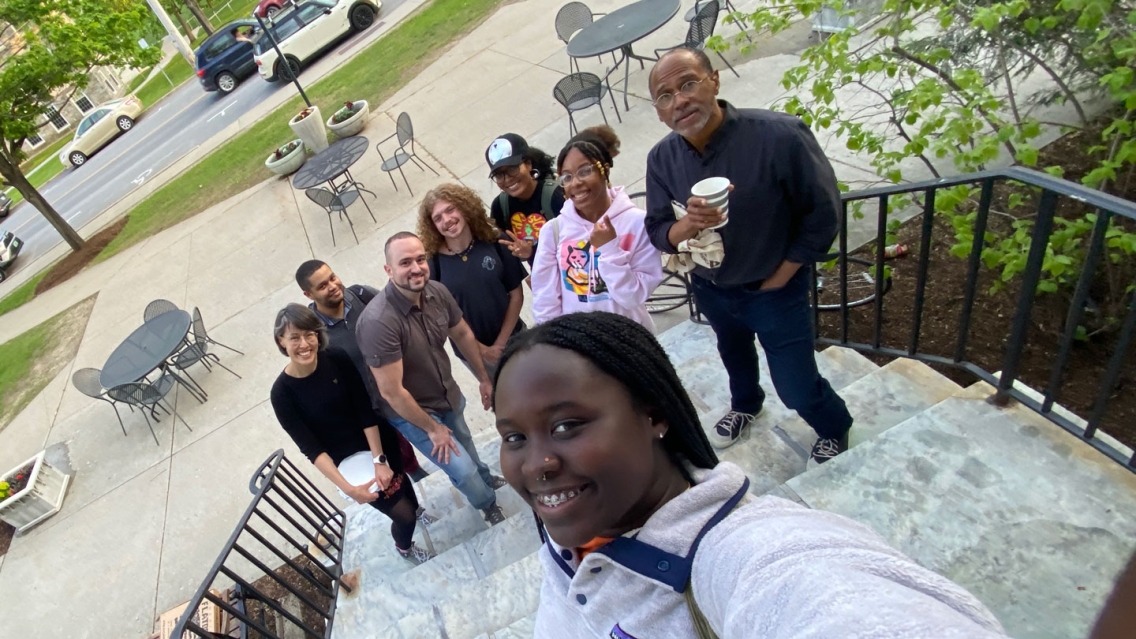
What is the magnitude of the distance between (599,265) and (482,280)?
78 cm

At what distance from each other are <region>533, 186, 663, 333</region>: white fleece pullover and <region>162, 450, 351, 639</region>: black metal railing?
1818 millimetres

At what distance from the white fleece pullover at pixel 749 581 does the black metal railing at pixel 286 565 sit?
2.49m

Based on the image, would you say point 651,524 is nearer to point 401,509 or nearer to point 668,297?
point 401,509

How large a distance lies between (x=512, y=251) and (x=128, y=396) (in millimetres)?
4789

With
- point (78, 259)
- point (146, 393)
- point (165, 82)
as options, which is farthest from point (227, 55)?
point (146, 393)

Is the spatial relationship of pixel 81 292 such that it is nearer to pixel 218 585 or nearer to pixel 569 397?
pixel 218 585

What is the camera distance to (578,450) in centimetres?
101

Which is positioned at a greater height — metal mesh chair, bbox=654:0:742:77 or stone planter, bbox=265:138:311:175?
metal mesh chair, bbox=654:0:742:77

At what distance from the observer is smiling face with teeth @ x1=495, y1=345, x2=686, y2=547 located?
102 centimetres

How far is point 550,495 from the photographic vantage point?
3.43ft

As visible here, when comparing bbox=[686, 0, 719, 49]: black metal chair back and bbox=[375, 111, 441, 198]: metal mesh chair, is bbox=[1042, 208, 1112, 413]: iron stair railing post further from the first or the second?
Answer: bbox=[375, 111, 441, 198]: metal mesh chair

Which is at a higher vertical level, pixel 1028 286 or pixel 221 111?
pixel 1028 286

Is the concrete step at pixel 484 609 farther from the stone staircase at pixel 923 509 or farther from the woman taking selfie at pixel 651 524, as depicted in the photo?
the woman taking selfie at pixel 651 524

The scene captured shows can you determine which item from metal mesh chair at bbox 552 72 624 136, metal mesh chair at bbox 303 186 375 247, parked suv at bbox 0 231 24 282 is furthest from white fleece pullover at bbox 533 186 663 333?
parked suv at bbox 0 231 24 282
